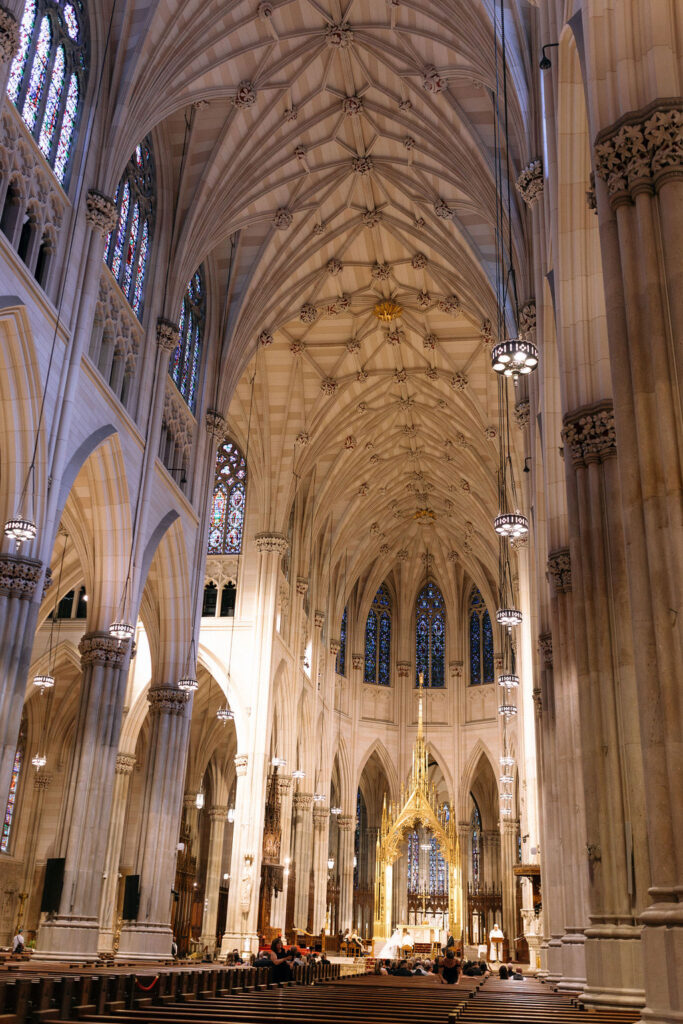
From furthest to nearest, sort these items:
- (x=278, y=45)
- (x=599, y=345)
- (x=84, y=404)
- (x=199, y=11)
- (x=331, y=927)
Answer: (x=331, y=927) < (x=278, y=45) < (x=199, y=11) < (x=84, y=404) < (x=599, y=345)

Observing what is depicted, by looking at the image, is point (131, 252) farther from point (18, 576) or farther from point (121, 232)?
point (18, 576)

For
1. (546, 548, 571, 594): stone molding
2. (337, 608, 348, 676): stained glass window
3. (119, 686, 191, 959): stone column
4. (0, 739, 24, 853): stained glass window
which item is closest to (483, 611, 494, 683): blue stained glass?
(337, 608, 348, 676): stained glass window

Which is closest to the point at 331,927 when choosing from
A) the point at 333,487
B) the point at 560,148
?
the point at 333,487

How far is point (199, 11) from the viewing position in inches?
827

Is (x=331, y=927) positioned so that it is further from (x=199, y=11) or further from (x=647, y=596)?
(x=647, y=596)

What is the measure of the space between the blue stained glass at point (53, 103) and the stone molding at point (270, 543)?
17570 mm

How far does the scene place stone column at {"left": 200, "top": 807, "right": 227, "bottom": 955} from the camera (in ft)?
124

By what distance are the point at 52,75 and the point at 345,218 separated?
11.9m

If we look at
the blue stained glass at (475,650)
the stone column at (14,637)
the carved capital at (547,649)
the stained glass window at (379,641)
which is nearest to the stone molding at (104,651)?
the stone column at (14,637)

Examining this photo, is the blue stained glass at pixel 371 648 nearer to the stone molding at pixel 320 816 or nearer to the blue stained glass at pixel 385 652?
the blue stained glass at pixel 385 652

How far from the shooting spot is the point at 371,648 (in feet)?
160

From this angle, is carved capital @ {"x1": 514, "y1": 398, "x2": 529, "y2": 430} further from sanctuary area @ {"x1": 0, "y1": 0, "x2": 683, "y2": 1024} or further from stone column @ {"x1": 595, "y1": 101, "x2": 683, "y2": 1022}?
stone column @ {"x1": 595, "y1": 101, "x2": 683, "y2": 1022}

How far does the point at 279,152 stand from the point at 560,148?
46.7 ft

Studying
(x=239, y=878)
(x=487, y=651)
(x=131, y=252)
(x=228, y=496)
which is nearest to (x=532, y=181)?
(x=131, y=252)
